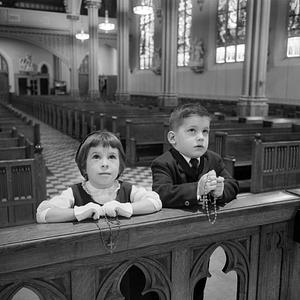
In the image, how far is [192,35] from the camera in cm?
1980

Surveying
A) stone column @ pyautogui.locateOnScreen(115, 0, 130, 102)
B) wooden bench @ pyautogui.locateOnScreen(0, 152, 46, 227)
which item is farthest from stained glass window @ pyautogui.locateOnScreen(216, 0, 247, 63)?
wooden bench @ pyautogui.locateOnScreen(0, 152, 46, 227)

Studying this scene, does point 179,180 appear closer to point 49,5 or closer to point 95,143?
point 95,143

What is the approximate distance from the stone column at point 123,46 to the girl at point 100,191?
18980mm

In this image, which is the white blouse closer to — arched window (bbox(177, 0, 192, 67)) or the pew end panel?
the pew end panel

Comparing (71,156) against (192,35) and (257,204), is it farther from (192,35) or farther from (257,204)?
(192,35)

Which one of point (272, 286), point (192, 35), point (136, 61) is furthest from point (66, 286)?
point (136, 61)

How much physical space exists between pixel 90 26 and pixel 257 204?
22.7 meters

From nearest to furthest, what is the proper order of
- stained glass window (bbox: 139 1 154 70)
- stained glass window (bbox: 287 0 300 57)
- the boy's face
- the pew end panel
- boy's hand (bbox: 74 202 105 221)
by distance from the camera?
boy's hand (bbox: 74 202 105 221) < the boy's face < the pew end panel < stained glass window (bbox: 287 0 300 57) < stained glass window (bbox: 139 1 154 70)

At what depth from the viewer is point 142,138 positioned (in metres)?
8.89

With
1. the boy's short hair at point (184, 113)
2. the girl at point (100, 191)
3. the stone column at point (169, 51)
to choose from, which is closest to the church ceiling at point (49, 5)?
the stone column at point (169, 51)

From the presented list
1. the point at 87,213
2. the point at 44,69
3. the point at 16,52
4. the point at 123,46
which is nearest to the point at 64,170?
the point at 87,213

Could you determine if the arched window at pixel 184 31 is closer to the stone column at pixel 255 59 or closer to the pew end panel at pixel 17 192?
the stone column at pixel 255 59

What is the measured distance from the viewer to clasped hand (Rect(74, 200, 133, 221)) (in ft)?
4.56

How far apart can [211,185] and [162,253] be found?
0.33 m
